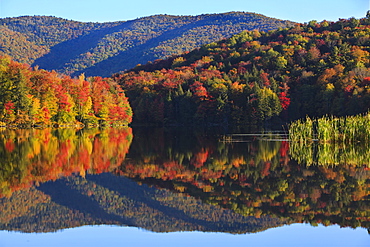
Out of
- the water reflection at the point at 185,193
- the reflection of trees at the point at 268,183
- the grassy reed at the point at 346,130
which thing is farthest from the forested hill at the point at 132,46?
the water reflection at the point at 185,193

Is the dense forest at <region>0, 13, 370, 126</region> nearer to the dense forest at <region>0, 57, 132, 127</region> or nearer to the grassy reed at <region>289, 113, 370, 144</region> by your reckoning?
the dense forest at <region>0, 57, 132, 127</region>

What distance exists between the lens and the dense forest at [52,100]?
5609 cm

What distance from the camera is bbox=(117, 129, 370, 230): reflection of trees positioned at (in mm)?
10617

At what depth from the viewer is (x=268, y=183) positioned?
13.9 m

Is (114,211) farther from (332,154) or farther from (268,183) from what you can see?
(332,154)

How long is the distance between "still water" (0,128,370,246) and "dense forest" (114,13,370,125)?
47.0m

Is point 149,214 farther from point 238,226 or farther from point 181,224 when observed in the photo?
point 238,226

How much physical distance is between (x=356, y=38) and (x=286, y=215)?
91207mm

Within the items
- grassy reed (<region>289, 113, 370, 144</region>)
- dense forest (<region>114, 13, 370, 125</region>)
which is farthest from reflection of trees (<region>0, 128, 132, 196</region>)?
dense forest (<region>114, 13, 370, 125</region>)

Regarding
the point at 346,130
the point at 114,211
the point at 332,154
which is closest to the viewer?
the point at 114,211

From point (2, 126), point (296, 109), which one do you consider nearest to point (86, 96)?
point (2, 126)

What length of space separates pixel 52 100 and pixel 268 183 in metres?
50.8

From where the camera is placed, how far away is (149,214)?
11094 mm

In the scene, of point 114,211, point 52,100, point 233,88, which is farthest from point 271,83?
point 114,211
